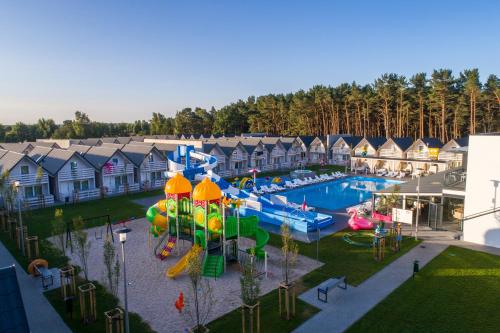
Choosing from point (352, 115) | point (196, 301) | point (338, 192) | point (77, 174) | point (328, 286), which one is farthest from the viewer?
point (352, 115)

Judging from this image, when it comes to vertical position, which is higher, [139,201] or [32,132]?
[32,132]

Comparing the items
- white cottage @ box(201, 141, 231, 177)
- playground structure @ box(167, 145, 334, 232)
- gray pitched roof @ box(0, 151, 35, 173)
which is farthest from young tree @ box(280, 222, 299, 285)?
white cottage @ box(201, 141, 231, 177)

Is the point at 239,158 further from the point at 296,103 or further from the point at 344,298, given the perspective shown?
the point at 344,298

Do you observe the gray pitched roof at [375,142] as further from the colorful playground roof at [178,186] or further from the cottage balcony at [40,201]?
the cottage balcony at [40,201]

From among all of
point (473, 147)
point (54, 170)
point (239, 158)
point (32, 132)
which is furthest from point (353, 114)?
point (32, 132)

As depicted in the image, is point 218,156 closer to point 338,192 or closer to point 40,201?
point 338,192

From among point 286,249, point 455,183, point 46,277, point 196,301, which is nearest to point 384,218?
point 455,183
